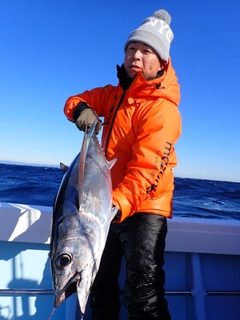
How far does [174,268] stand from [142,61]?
6.20ft

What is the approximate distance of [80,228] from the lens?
1.36 m

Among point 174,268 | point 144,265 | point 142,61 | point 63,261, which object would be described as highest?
point 142,61

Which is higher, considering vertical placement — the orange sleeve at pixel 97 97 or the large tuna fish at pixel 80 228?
the orange sleeve at pixel 97 97

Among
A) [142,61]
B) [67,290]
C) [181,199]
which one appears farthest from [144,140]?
[181,199]

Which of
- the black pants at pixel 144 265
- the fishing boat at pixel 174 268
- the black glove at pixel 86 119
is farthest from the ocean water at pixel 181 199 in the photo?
the black glove at pixel 86 119

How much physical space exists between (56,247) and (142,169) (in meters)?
0.76

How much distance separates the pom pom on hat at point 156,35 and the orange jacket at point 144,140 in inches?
6.6

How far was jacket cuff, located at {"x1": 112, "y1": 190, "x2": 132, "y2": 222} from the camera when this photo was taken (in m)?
1.67

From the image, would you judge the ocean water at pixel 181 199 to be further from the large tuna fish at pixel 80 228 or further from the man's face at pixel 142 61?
the large tuna fish at pixel 80 228

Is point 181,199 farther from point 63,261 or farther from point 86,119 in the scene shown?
point 63,261

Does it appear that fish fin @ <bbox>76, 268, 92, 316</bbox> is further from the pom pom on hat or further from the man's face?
the pom pom on hat

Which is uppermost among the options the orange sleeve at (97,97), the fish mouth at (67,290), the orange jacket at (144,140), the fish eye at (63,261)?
the orange sleeve at (97,97)

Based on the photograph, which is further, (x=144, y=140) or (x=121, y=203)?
(x=144, y=140)

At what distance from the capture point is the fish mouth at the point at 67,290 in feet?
4.00
